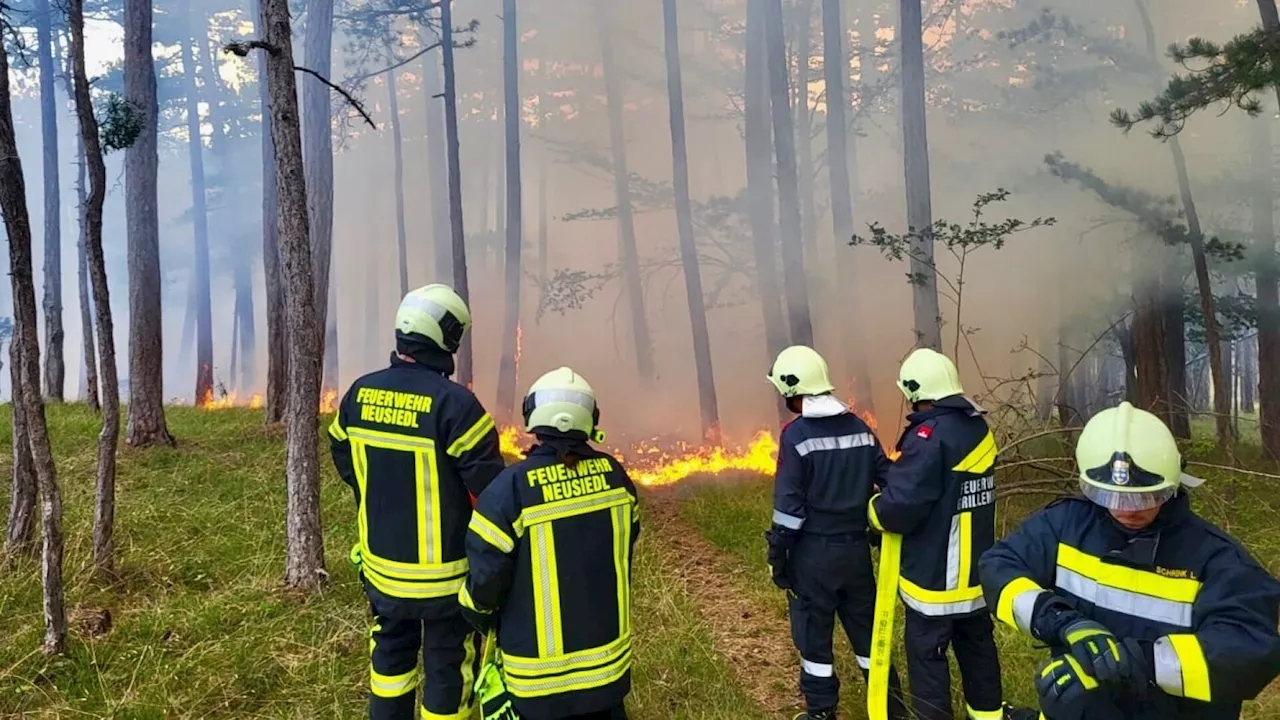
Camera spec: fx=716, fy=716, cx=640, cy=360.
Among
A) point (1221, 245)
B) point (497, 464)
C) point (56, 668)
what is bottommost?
point (56, 668)

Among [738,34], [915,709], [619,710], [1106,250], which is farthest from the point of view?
[738,34]

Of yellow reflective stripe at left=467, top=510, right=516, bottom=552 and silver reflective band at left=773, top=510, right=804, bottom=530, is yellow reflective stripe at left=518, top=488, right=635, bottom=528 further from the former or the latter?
silver reflective band at left=773, top=510, right=804, bottom=530

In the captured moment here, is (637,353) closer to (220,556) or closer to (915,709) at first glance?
(220,556)

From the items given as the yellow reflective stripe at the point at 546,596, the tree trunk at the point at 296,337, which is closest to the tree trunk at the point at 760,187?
the tree trunk at the point at 296,337

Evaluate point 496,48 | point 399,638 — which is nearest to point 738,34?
point 496,48

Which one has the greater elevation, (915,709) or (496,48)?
(496,48)

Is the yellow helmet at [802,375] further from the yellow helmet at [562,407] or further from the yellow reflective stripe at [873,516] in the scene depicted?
the yellow helmet at [562,407]

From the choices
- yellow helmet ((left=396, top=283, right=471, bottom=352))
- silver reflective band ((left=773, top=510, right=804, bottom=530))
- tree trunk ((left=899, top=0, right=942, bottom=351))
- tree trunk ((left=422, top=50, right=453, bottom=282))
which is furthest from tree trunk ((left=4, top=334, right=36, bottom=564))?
tree trunk ((left=422, top=50, right=453, bottom=282))

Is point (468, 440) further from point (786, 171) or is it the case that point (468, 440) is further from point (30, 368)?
point (786, 171)

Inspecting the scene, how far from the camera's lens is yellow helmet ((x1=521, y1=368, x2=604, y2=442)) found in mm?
2520

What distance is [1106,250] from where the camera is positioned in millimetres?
13328

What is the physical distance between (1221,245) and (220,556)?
501 inches

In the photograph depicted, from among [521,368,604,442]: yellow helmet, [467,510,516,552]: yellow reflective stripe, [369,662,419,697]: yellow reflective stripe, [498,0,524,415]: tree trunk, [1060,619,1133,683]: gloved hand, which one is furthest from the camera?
[498,0,524,415]: tree trunk

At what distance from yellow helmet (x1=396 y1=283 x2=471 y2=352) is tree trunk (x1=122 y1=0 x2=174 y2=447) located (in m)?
6.86
